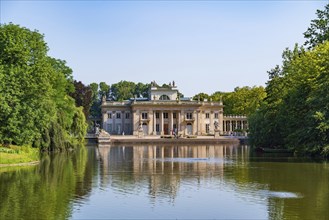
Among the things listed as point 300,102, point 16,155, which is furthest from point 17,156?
point 300,102

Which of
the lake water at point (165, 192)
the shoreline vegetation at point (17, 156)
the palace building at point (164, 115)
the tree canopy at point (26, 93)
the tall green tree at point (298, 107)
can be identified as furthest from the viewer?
the palace building at point (164, 115)

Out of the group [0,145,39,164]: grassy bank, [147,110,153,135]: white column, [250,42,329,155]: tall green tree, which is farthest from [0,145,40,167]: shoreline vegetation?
[147,110,153,135]: white column

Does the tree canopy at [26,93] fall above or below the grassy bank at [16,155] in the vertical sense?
above

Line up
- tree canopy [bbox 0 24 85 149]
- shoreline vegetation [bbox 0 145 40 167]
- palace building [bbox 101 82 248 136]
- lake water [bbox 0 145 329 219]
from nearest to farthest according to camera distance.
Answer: lake water [bbox 0 145 329 219], shoreline vegetation [bbox 0 145 40 167], tree canopy [bbox 0 24 85 149], palace building [bbox 101 82 248 136]

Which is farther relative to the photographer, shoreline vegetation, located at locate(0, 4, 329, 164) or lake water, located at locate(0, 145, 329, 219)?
shoreline vegetation, located at locate(0, 4, 329, 164)

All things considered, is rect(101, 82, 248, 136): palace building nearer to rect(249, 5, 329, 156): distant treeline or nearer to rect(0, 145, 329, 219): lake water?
rect(249, 5, 329, 156): distant treeline

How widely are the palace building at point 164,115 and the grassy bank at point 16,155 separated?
2164 inches

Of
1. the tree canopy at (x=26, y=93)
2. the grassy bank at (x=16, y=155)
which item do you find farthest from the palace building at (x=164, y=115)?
the grassy bank at (x=16, y=155)

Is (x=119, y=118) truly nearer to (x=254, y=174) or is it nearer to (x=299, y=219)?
(x=254, y=174)

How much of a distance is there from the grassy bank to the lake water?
1705 millimetres

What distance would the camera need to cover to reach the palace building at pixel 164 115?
9281 centimetres

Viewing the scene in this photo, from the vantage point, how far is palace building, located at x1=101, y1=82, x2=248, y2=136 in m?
92.8

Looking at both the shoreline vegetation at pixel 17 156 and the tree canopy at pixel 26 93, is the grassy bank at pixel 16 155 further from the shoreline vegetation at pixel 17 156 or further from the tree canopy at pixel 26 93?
the tree canopy at pixel 26 93

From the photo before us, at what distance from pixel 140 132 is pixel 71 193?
6811 cm
